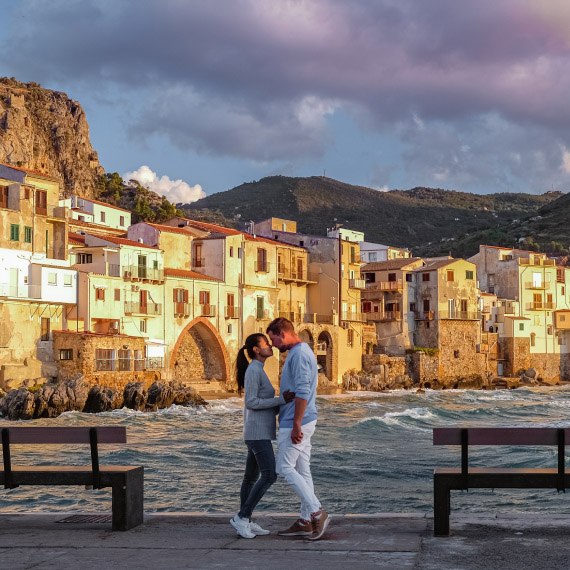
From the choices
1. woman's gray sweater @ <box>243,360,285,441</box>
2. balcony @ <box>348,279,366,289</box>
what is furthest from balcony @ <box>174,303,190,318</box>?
woman's gray sweater @ <box>243,360,285,441</box>

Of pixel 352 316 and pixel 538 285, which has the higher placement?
pixel 538 285

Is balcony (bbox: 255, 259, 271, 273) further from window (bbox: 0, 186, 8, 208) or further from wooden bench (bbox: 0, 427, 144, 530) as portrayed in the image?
wooden bench (bbox: 0, 427, 144, 530)

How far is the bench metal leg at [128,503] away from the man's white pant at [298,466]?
1.56 metres

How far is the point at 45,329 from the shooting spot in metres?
52.0

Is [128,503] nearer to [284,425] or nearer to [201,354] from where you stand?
[284,425]

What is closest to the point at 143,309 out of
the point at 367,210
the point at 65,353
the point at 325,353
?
the point at 65,353

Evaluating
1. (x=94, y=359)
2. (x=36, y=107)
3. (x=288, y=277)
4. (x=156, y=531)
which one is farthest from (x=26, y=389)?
(x=36, y=107)

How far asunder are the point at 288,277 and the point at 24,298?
24431 millimetres

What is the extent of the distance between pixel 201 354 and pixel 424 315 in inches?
985

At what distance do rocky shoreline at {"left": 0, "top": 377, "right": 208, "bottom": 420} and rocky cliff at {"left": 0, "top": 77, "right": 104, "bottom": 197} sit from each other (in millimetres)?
62022

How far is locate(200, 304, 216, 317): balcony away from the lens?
203 feet

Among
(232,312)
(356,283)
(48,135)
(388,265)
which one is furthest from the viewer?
(48,135)

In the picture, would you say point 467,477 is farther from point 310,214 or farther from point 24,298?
point 310,214

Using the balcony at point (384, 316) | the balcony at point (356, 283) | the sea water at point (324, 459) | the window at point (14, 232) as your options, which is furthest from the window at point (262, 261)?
the window at point (14, 232)
